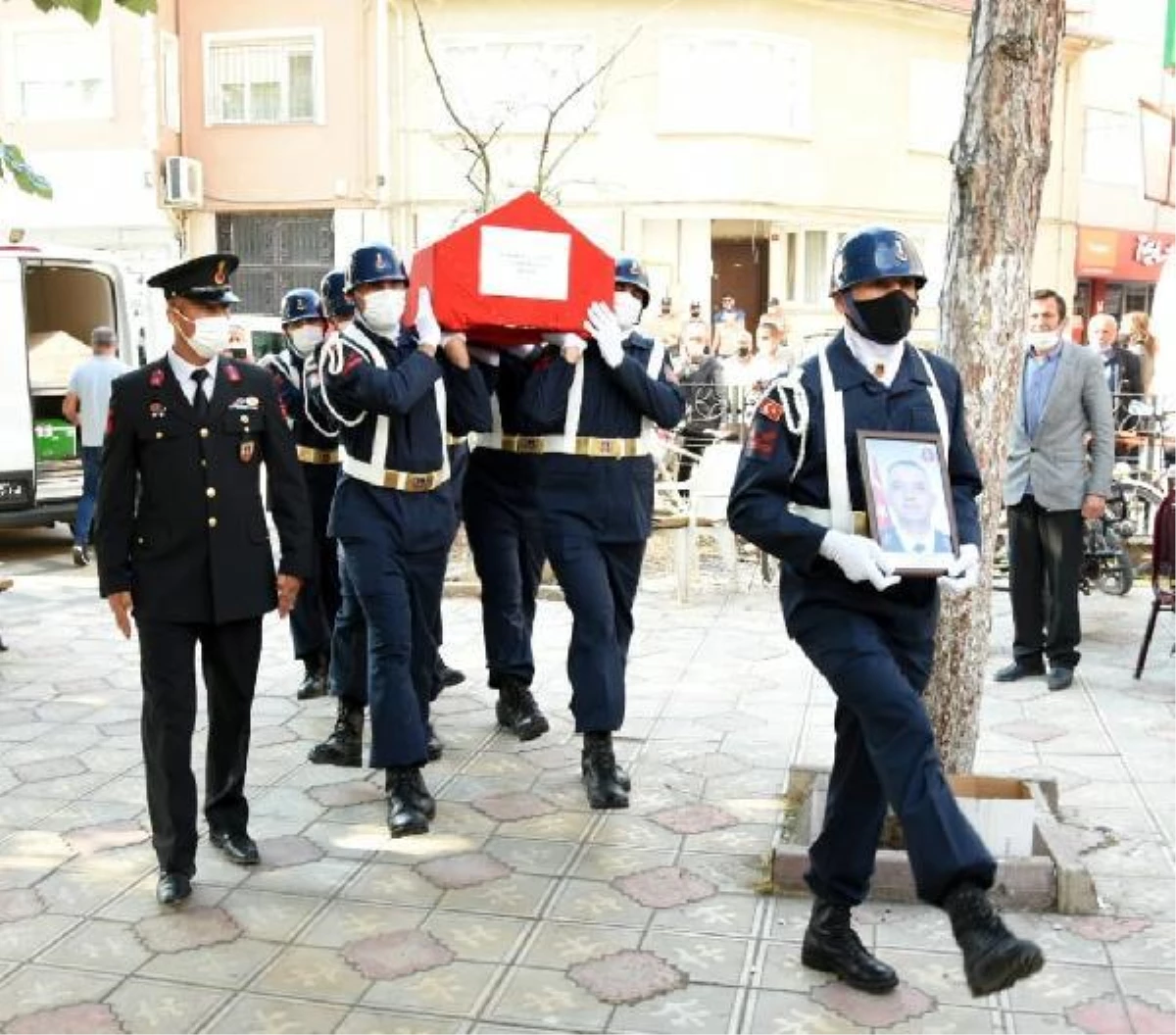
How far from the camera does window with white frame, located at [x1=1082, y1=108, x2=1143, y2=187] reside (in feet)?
90.8

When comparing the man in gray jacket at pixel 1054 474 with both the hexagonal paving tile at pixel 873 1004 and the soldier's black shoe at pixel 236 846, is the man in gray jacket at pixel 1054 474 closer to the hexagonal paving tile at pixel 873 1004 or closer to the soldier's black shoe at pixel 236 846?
the hexagonal paving tile at pixel 873 1004

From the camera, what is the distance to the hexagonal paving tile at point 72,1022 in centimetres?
372

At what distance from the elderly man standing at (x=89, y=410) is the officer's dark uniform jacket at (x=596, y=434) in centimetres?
728

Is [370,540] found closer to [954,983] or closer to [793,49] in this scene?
[954,983]

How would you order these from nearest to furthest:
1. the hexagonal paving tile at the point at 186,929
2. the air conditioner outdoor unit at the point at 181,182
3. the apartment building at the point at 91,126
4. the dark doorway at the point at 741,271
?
1. the hexagonal paving tile at the point at 186,929
2. the air conditioner outdoor unit at the point at 181,182
3. the apartment building at the point at 91,126
4. the dark doorway at the point at 741,271

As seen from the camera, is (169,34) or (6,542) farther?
(169,34)

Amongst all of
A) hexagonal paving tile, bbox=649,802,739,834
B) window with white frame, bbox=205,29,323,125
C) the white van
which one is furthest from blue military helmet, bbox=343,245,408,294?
window with white frame, bbox=205,29,323,125

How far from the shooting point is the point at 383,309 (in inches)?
213

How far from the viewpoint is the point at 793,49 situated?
922 inches

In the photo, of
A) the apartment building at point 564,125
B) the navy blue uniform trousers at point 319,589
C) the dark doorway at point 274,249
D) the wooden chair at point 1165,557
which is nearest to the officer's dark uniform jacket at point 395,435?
the navy blue uniform trousers at point 319,589

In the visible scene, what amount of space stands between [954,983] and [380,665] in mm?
2298

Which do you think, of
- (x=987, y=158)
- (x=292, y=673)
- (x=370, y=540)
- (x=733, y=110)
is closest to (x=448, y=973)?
(x=370, y=540)

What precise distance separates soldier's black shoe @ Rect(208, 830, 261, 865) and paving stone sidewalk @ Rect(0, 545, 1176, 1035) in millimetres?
53

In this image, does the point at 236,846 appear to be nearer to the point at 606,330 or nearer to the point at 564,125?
the point at 606,330
